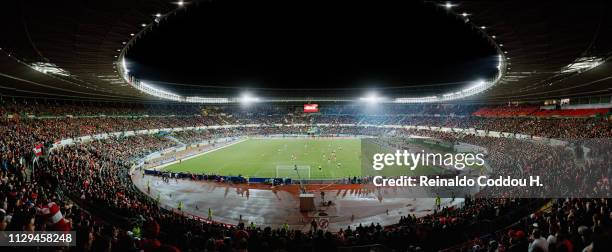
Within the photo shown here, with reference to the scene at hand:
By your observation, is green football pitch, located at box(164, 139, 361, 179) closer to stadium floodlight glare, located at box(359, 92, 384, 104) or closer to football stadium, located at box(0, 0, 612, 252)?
football stadium, located at box(0, 0, 612, 252)

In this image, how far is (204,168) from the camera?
4053cm

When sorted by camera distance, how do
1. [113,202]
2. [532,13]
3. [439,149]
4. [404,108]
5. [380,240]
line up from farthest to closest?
[404,108], [439,149], [113,202], [532,13], [380,240]

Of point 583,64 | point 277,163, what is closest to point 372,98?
point 277,163

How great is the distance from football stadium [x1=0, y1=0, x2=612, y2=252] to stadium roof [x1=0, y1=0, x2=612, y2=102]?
12 centimetres

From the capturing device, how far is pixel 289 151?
54594mm

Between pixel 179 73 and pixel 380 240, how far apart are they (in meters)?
63.6

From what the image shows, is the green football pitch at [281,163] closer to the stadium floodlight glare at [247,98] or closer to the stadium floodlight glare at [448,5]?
the stadium floodlight glare at [448,5]

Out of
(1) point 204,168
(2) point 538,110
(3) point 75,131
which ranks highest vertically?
(2) point 538,110

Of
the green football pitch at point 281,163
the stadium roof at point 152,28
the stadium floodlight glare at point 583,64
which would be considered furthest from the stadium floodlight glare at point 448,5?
the green football pitch at point 281,163

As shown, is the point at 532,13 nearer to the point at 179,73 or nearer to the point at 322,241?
the point at 322,241

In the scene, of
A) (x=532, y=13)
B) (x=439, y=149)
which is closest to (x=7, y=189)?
(x=532, y=13)

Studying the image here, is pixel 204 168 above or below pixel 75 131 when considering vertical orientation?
below

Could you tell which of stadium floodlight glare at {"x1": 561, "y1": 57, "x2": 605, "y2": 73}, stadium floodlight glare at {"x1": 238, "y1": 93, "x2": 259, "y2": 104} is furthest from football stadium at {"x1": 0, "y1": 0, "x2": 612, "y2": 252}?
stadium floodlight glare at {"x1": 238, "y1": 93, "x2": 259, "y2": 104}

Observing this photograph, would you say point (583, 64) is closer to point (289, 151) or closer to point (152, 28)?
point (152, 28)
